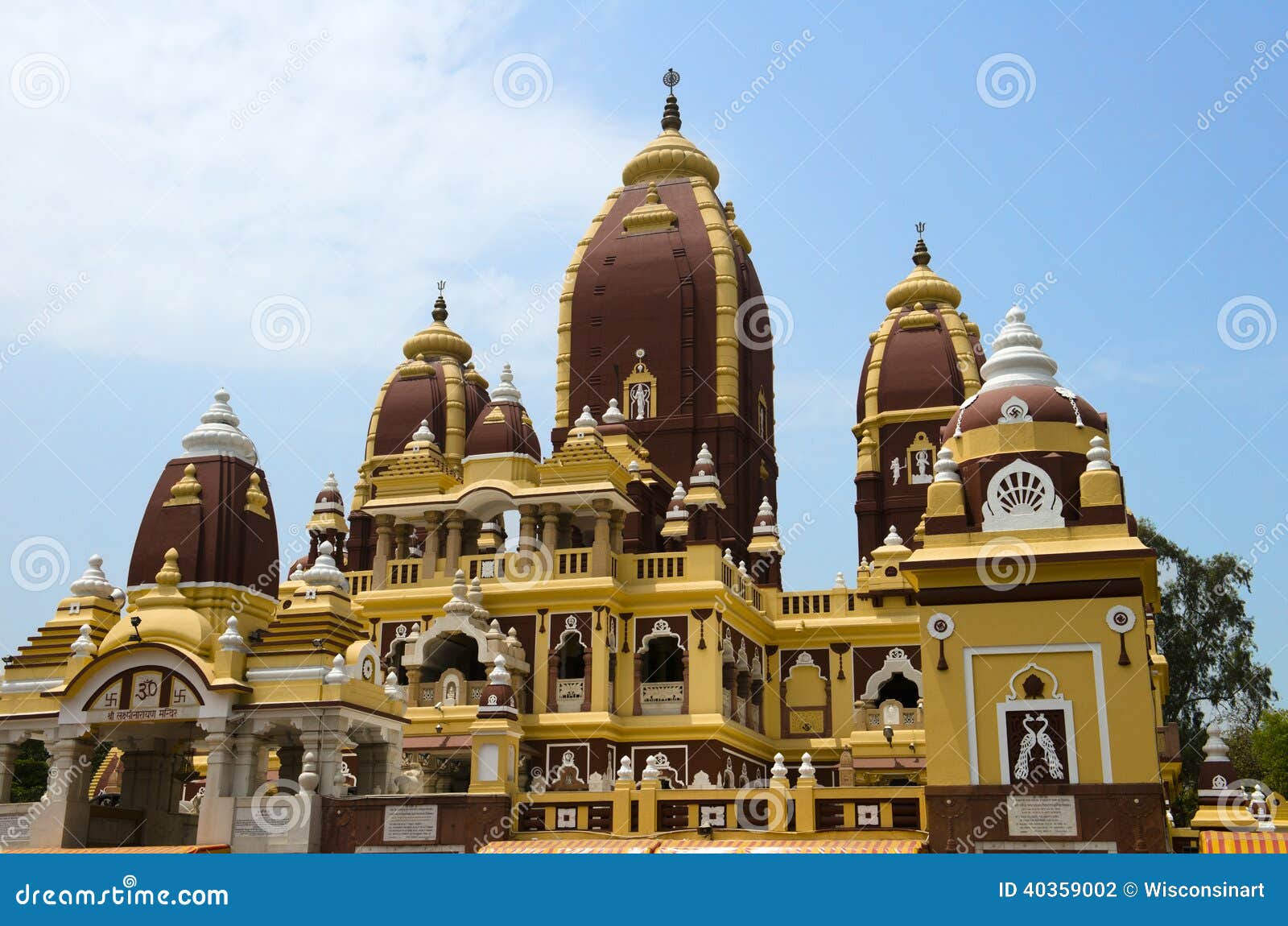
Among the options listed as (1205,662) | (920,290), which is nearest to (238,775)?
(920,290)

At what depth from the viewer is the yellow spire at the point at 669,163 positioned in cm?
3778

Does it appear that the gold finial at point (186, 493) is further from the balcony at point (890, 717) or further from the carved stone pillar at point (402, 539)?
the balcony at point (890, 717)

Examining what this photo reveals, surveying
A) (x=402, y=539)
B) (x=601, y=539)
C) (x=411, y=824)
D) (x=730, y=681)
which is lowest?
(x=411, y=824)

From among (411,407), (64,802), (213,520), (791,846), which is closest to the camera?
(791,846)

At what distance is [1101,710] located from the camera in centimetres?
1681

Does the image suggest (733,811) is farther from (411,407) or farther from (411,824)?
(411,407)

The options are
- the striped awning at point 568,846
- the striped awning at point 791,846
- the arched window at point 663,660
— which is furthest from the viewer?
the arched window at point 663,660

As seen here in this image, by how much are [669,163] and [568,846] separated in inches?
953

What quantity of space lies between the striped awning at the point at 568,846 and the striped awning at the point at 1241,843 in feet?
23.6

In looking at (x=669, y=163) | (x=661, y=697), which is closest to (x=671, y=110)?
(x=669, y=163)

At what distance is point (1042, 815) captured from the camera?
1653 centimetres

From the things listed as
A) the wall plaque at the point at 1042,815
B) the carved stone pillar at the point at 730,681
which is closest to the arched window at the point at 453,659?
the carved stone pillar at the point at 730,681

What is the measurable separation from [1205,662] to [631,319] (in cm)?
2145

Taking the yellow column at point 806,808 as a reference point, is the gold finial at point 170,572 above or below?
above
